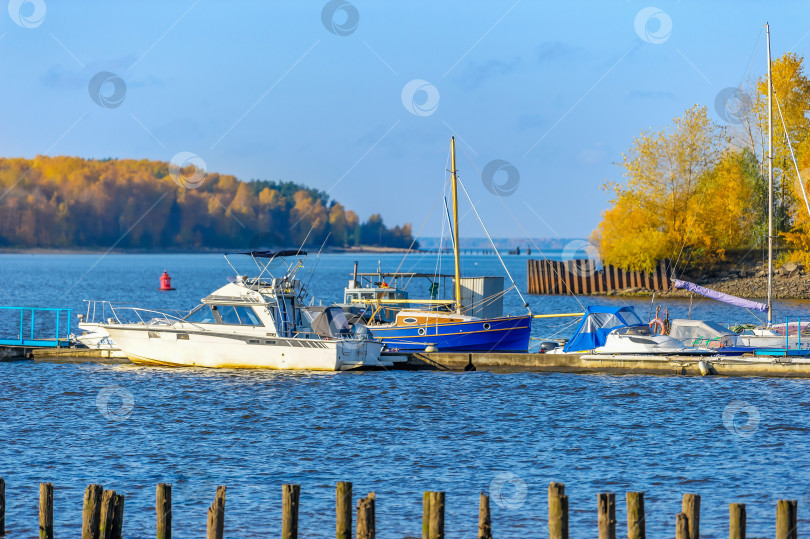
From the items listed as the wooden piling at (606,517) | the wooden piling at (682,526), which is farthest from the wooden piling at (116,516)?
the wooden piling at (682,526)

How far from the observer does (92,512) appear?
14109mm

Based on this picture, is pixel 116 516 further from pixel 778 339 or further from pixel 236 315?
pixel 778 339

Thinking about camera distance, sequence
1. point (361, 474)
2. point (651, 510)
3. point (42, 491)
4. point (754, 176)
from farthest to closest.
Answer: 1. point (754, 176)
2. point (361, 474)
3. point (651, 510)
4. point (42, 491)

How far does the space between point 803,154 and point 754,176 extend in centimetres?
1059

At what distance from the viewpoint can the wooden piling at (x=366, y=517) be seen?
1344 centimetres

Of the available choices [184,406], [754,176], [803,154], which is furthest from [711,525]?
[754,176]

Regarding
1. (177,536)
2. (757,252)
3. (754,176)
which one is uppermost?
(754,176)

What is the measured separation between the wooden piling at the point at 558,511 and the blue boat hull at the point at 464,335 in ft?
80.9

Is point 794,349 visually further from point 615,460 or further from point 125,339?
point 125,339

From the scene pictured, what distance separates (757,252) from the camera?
88938mm

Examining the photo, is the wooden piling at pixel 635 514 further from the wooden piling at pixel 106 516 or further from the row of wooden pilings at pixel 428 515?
the wooden piling at pixel 106 516

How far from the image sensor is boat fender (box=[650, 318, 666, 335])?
36.6 metres

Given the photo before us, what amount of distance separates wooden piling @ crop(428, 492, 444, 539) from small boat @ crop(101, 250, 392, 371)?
21.6 m

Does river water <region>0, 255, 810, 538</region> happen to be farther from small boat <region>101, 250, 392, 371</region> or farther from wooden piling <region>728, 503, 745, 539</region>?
wooden piling <region>728, 503, 745, 539</region>
